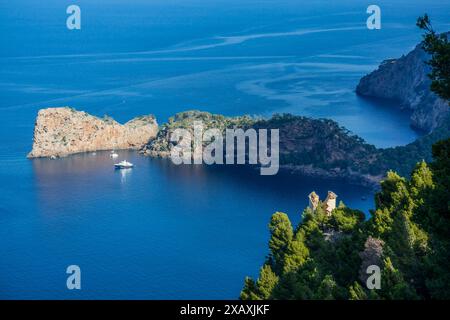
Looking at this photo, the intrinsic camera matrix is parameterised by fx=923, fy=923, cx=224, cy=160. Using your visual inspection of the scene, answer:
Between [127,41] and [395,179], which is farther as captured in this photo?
[127,41]

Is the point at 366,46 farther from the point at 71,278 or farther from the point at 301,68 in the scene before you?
the point at 71,278

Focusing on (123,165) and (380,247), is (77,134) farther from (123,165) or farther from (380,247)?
(380,247)

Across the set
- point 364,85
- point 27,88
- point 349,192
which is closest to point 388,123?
point 364,85

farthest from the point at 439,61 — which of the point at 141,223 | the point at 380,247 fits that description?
the point at 141,223

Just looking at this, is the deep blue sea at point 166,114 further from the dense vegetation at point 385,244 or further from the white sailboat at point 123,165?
the dense vegetation at point 385,244

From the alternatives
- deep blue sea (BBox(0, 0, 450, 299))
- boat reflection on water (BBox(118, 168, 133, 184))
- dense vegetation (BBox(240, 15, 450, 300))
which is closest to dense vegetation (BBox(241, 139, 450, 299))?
dense vegetation (BBox(240, 15, 450, 300))

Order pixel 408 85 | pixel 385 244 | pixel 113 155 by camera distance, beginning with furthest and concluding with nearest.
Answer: pixel 408 85 < pixel 113 155 < pixel 385 244

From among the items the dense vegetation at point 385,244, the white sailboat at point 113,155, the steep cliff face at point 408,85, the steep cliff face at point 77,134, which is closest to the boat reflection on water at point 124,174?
the white sailboat at point 113,155
